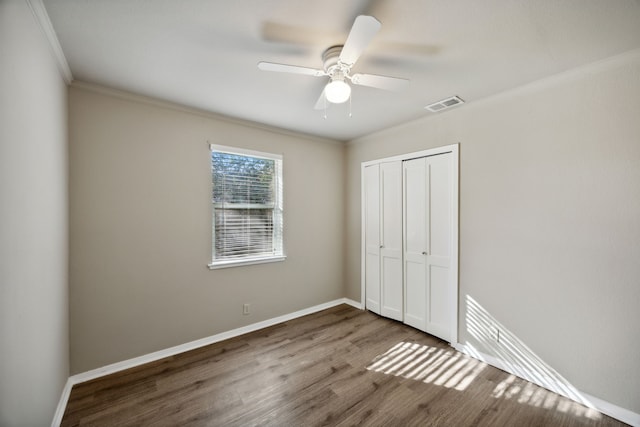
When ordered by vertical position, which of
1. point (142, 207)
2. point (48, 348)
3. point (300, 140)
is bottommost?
point (48, 348)

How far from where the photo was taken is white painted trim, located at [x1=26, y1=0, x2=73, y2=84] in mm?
1341

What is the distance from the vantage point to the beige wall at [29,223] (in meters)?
1.09

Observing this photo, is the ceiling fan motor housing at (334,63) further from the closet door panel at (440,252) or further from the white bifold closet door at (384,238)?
the white bifold closet door at (384,238)

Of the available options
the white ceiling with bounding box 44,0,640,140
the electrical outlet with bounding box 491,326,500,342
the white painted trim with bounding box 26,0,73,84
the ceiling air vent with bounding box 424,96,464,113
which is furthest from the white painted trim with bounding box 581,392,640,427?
the white painted trim with bounding box 26,0,73,84

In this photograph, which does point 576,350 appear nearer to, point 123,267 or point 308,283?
point 308,283

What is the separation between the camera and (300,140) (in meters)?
3.59

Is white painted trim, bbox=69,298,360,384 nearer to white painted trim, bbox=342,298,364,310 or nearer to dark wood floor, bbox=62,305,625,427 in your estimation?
dark wood floor, bbox=62,305,625,427

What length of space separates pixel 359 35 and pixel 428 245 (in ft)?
7.83

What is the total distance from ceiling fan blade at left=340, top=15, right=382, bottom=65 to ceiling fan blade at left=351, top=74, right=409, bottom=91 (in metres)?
0.19

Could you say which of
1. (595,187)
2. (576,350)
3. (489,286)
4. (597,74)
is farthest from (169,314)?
(597,74)

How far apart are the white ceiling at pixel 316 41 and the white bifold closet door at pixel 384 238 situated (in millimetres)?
1252

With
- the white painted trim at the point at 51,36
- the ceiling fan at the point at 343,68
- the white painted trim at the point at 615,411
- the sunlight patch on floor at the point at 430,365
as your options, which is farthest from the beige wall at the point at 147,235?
the white painted trim at the point at 615,411

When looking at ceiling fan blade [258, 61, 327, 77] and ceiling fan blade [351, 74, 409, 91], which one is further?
ceiling fan blade [351, 74, 409, 91]

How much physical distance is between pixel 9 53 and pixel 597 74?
3521 millimetres
